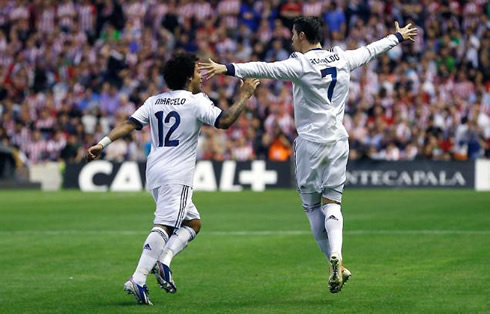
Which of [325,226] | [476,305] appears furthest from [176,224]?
[476,305]

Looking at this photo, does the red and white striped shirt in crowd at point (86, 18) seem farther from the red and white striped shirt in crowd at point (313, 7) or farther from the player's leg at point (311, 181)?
the player's leg at point (311, 181)

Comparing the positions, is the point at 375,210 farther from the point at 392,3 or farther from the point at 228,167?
the point at 392,3

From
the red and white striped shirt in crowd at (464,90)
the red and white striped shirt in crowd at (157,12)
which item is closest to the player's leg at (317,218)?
the red and white striped shirt in crowd at (464,90)

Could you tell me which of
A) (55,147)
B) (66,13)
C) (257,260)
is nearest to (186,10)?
(66,13)

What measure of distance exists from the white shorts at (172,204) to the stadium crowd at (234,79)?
68.1 ft

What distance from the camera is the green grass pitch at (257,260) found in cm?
958

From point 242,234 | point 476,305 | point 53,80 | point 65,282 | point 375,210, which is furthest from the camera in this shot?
point 53,80

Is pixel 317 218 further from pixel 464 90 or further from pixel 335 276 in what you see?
pixel 464 90

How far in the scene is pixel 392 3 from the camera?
34.2m

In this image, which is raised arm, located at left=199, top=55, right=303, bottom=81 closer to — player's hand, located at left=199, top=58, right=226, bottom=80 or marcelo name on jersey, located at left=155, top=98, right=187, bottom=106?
player's hand, located at left=199, top=58, right=226, bottom=80

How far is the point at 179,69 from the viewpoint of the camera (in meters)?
9.85

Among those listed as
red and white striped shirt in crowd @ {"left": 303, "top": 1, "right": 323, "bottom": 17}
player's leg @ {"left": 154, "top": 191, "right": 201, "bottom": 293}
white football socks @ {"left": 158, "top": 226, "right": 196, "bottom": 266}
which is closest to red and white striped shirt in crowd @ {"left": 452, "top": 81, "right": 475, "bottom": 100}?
red and white striped shirt in crowd @ {"left": 303, "top": 1, "right": 323, "bottom": 17}

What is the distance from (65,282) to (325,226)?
2.98 metres

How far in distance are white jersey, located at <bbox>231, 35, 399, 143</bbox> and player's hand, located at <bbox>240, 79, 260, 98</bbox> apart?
0.39 metres
